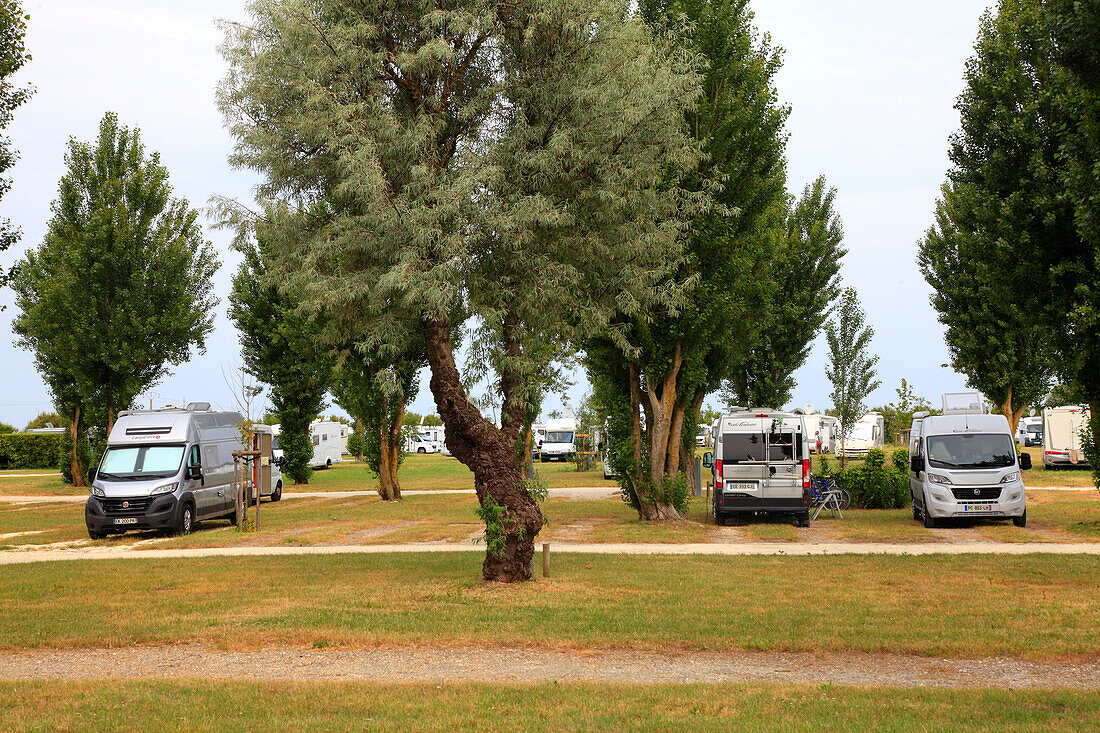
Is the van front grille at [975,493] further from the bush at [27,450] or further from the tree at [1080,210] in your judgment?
the bush at [27,450]

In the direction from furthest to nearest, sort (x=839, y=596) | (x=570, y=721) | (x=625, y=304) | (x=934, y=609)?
1. (x=625, y=304)
2. (x=839, y=596)
3. (x=934, y=609)
4. (x=570, y=721)

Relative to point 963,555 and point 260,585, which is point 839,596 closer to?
point 963,555

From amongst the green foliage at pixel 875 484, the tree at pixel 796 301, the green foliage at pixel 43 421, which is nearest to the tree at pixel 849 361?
the tree at pixel 796 301

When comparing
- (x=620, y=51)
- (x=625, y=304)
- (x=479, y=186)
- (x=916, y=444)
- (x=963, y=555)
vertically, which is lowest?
(x=963, y=555)

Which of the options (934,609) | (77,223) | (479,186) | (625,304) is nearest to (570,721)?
(934,609)

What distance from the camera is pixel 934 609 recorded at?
31.4 ft

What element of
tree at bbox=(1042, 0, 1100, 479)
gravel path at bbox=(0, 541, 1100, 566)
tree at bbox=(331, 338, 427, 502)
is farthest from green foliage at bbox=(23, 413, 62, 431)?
tree at bbox=(1042, 0, 1100, 479)

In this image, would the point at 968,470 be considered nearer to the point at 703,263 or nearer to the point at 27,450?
the point at 703,263

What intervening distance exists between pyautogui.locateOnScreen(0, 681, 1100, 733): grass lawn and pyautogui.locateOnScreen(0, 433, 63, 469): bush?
53.5 m

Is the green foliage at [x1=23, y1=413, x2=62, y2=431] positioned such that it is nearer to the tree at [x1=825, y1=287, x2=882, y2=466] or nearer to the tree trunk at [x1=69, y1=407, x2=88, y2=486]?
the tree trunk at [x1=69, y1=407, x2=88, y2=486]

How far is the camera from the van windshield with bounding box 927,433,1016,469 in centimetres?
1866

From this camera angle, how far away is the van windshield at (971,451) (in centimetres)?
1866

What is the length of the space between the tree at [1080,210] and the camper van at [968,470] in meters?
1.93

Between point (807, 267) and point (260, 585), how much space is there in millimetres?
29028
